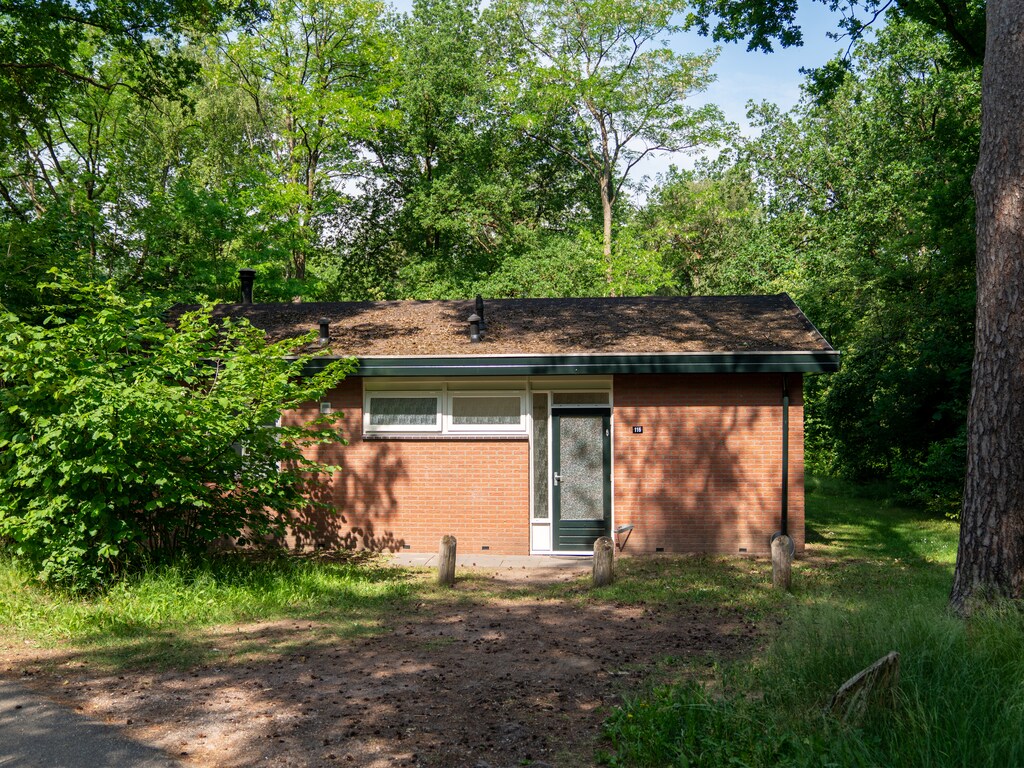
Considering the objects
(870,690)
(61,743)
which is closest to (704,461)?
(870,690)

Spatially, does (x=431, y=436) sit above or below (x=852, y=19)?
below

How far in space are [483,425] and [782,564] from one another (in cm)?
503

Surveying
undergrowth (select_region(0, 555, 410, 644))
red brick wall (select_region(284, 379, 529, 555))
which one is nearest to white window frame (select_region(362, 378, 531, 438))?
red brick wall (select_region(284, 379, 529, 555))

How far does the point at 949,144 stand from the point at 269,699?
666 inches

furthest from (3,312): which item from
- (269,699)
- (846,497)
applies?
(846,497)

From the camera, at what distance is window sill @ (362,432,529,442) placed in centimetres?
1288

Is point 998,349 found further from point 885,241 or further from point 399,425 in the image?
point 885,241

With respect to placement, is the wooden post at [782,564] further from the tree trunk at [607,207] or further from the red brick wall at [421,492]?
the tree trunk at [607,207]

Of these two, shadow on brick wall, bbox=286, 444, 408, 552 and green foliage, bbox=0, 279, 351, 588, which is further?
shadow on brick wall, bbox=286, 444, 408, 552

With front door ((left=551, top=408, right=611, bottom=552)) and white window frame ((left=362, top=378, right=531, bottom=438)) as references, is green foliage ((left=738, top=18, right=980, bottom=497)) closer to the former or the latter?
front door ((left=551, top=408, right=611, bottom=552))

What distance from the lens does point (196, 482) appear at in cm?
945

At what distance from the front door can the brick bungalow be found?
0.02m

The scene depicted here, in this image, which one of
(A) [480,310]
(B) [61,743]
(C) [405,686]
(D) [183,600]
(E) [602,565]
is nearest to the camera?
(B) [61,743]

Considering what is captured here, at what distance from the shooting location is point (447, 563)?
10.6 meters
